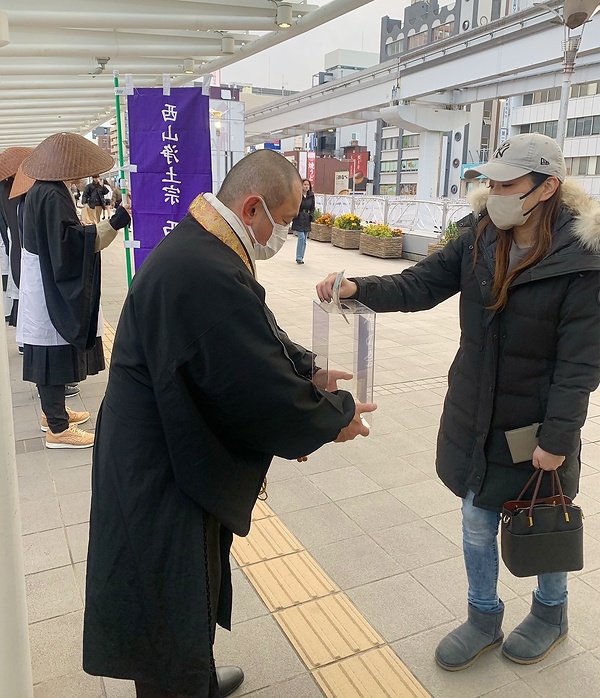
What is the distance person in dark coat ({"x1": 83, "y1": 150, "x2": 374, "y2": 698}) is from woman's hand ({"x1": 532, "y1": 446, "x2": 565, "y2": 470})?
2.17 ft

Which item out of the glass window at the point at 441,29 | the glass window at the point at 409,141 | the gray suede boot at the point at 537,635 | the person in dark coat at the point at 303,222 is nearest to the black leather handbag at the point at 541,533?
the gray suede boot at the point at 537,635

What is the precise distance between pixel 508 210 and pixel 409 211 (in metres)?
13.6

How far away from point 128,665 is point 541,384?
1.48m

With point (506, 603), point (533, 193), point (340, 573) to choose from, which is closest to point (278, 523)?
point (340, 573)

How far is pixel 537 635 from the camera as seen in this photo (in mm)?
2266

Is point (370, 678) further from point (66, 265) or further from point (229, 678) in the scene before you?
point (66, 265)

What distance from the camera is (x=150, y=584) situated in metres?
1.59

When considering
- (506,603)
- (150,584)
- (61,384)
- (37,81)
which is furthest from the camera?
(37,81)

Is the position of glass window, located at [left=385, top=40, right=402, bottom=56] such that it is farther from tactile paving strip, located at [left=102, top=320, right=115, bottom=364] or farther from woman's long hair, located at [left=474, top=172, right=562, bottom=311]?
woman's long hair, located at [left=474, top=172, right=562, bottom=311]

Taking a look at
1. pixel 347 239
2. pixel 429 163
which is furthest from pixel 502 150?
pixel 429 163

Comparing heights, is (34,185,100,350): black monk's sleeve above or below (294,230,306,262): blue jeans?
above


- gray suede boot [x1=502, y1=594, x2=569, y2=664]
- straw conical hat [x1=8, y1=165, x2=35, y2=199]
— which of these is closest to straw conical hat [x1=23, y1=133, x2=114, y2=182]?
straw conical hat [x1=8, y1=165, x2=35, y2=199]

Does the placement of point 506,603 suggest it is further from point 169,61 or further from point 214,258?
point 169,61

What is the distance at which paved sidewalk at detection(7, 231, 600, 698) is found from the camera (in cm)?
218
